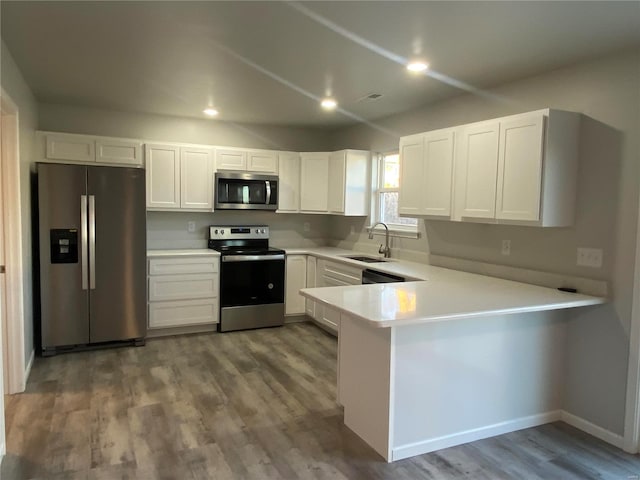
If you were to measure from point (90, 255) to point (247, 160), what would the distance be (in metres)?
2.03

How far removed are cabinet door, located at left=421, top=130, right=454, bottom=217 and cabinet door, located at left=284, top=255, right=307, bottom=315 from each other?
6.46 ft

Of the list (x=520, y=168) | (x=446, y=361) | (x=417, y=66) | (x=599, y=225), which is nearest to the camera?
(x=446, y=361)

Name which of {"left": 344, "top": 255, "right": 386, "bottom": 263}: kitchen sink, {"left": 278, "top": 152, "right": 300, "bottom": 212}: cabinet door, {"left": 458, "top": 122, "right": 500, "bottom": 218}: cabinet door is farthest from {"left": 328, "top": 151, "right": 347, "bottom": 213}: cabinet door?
{"left": 458, "top": 122, "right": 500, "bottom": 218}: cabinet door

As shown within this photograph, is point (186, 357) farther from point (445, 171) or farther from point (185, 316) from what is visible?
point (445, 171)

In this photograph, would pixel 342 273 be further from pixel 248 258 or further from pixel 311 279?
pixel 248 258

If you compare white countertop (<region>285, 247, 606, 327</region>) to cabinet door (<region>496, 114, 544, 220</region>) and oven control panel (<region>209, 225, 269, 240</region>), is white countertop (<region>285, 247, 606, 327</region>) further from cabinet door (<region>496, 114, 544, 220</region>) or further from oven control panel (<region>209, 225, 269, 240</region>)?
oven control panel (<region>209, 225, 269, 240</region>)

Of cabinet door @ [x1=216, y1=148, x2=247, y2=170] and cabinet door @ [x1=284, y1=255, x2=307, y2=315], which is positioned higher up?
cabinet door @ [x1=216, y1=148, x2=247, y2=170]

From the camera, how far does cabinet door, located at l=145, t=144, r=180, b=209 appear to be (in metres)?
4.90

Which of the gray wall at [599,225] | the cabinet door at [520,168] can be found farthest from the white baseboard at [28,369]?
the gray wall at [599,225]

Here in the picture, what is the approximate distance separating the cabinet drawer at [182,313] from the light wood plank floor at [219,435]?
2.50 ft

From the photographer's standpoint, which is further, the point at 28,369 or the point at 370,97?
the point at 370,97

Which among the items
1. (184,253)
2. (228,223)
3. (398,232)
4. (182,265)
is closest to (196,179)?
(228,223)

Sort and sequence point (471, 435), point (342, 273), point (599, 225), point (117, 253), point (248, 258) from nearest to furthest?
point (471, 435), point (599, 225), point (117, 253), point (342, 273), point (248, 258)

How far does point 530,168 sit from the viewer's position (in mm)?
2980
